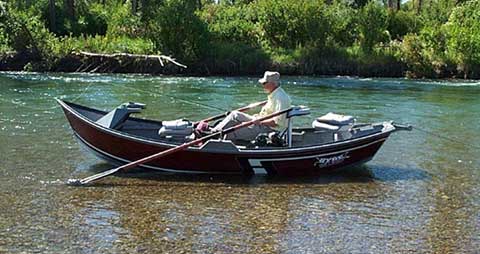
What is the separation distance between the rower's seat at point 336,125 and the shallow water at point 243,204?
773 mm

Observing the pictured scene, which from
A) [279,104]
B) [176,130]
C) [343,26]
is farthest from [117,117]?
[343,26]

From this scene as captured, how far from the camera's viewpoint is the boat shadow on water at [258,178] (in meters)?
11.6

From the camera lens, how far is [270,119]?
38.9 feet

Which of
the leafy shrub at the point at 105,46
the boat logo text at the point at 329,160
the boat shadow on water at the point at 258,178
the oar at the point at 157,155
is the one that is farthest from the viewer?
the leafy shrub at the point at 105,46

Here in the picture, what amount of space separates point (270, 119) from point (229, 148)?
89 centimetres

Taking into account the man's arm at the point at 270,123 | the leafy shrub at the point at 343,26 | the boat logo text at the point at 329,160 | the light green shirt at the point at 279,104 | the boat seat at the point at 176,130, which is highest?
the leafy shrub at the point at 343,26

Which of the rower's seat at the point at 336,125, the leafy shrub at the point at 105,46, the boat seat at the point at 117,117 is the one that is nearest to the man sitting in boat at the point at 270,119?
the rower's seat at the point at 336,125

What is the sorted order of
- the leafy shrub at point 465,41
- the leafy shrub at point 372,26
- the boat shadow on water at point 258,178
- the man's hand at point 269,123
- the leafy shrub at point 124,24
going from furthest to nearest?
the leafy shrub at point 124,24, the leafy shrub at point 372,26, the leafy shrub at point 465,41, the man's hand at point 269,123, the boat shadow on water at point 258,178

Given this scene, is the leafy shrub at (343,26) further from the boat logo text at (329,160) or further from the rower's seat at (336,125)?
the boat logo text at (329,160)

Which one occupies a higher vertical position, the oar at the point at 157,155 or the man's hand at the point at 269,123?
the man's hand at the point at 269,123

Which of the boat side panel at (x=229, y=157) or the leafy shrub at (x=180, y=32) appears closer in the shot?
the boat side panel at (x=229, y=157)

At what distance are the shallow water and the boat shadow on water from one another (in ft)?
0.07

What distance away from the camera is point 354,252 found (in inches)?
323

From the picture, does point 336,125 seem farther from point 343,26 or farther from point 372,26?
point 343,26
